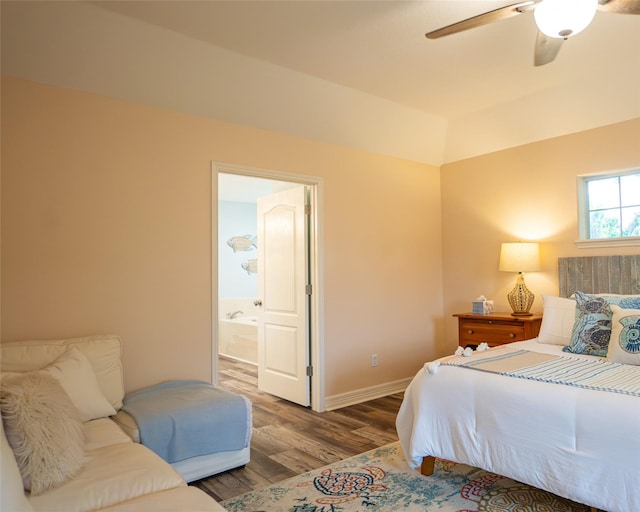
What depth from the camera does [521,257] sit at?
4.23 meters

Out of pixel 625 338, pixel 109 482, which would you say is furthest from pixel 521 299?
pixel 109 482

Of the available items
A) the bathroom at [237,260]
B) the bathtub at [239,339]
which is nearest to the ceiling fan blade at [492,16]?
the bathtub at [239,339]

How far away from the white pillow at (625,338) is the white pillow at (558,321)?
0.54 metres

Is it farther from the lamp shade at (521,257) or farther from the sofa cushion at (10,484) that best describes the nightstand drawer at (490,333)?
the sofa cushion at (10,484)

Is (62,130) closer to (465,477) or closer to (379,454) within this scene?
(379,454)

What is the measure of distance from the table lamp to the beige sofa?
3.31 m

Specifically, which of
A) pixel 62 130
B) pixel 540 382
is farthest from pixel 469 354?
pixel 62 130

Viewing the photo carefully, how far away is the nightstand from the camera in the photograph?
407cm

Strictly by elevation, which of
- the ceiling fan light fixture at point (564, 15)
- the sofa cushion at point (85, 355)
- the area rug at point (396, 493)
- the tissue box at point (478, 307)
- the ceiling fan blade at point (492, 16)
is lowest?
the area rug at point (396, 493)

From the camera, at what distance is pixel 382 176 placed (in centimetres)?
474

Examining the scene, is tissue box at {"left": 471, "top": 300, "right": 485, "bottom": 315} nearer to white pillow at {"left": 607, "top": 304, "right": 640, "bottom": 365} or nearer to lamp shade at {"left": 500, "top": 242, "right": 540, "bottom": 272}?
lamp shade at {"left": 500, "top": 242, "right": 540, "bottom": 272}

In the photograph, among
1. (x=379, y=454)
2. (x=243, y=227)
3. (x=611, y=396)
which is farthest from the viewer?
(x=243, y=227)

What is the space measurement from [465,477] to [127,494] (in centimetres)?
193

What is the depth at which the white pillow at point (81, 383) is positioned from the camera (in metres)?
2.44
